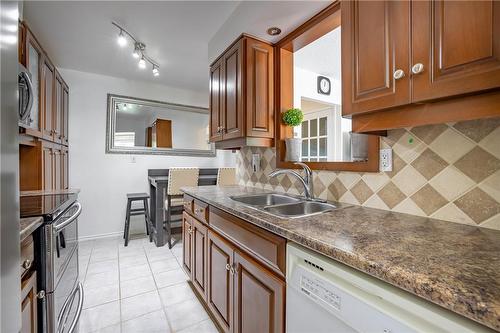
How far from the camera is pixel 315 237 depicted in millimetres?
755

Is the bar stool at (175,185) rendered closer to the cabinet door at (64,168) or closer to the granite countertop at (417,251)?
the cabinet door at (64,168)

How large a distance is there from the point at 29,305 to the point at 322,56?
118 inches

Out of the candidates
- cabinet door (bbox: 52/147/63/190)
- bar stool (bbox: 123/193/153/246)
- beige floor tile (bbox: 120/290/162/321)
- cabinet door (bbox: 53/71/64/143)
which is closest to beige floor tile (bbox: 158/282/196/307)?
beige floor tile (bbox: 120/290/162/321)

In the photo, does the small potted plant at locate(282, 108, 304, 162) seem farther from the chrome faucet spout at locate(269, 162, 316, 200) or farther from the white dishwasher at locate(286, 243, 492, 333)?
the white dishwasher at locate(286, 243, 492, 333)

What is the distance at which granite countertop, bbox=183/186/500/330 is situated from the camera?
1.44 ft

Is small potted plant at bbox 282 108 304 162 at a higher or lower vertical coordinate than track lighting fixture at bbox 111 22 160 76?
lower

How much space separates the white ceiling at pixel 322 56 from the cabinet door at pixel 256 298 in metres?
2.15

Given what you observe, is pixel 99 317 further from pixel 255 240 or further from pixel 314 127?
pixel 314 127

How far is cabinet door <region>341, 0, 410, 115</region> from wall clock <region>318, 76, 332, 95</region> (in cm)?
197

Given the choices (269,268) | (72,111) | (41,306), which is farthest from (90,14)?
(269,268)

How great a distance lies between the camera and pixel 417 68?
0.77 meters

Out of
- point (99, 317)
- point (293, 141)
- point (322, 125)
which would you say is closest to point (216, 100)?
point (293, 141)

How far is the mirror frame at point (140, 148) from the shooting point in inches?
136

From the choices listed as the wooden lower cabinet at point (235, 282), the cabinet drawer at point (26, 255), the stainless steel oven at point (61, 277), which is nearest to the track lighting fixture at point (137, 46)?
the stainless steel oven at point (61, 277)
